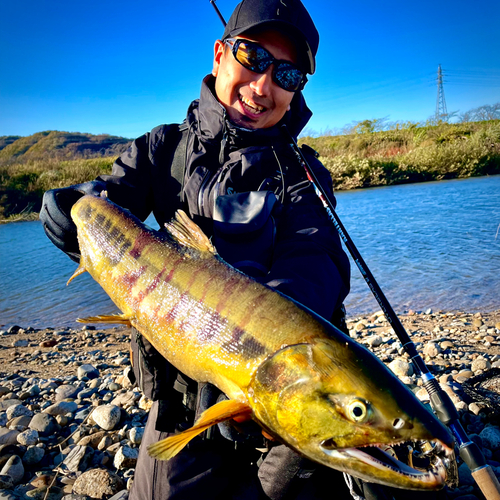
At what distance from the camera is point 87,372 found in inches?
183

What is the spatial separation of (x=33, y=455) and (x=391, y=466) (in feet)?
9.27

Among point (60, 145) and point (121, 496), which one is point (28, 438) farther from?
point (60, 145)

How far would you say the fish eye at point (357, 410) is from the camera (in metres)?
1.25

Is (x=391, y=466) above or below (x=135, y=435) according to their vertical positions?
above

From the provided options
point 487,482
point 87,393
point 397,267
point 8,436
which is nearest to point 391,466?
point 487,482

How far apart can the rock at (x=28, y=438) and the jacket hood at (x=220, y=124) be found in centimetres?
280

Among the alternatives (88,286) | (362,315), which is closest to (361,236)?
(362,315)

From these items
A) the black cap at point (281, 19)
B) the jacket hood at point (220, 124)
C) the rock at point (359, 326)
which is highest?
the black cap at point (281, 19)

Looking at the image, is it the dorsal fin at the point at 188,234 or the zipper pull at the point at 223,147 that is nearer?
the dorsal fin at the point at 188,234

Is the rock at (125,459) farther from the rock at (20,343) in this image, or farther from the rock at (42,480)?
the rock at (20,343)

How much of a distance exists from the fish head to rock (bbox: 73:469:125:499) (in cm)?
185

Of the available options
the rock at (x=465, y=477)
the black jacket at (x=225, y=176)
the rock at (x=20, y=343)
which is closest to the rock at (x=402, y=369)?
the rock at (x=465, y=477)

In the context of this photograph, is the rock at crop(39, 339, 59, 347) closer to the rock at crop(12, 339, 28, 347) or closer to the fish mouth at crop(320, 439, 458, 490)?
the rock at crop(12, 339, 28, 347)

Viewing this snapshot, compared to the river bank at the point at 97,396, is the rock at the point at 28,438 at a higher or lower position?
higher
